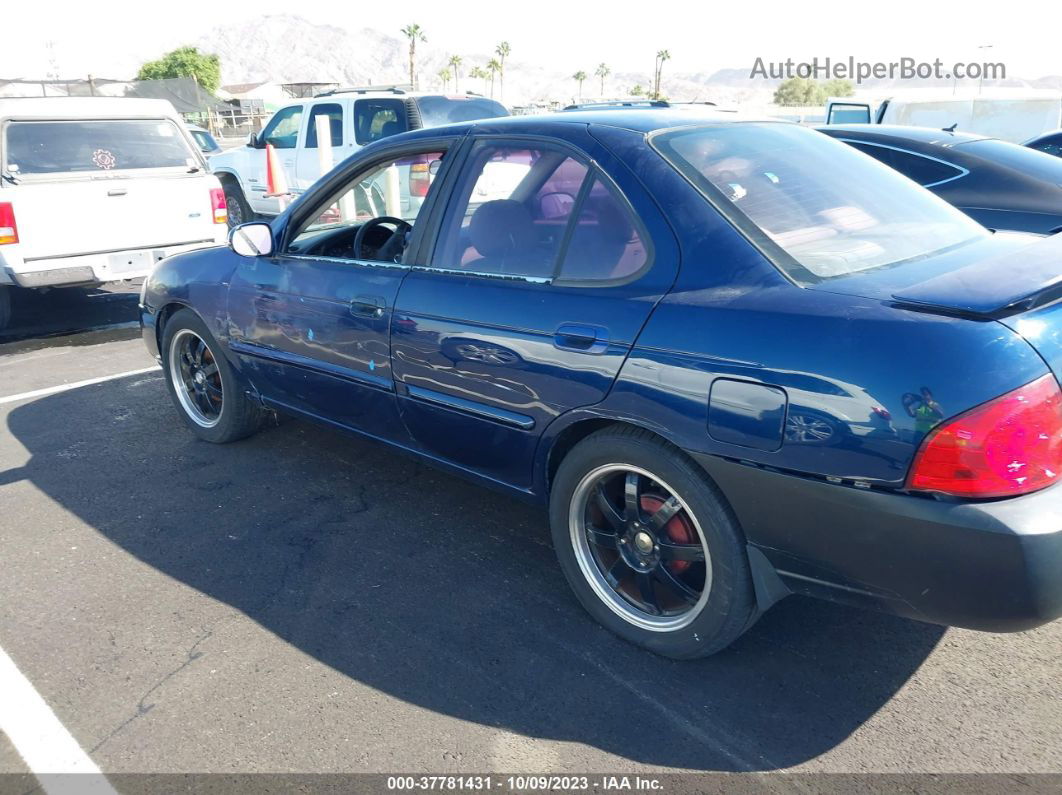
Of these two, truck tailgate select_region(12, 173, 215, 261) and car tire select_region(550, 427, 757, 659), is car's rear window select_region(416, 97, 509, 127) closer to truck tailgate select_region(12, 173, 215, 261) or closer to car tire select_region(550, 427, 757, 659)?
truck tailgate select_region(12, 173, 215, 261)

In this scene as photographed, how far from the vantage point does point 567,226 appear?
305 centimetres

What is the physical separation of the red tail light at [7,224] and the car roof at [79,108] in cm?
86

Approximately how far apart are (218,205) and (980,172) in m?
6.67

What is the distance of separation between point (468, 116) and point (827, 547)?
32.8 ft

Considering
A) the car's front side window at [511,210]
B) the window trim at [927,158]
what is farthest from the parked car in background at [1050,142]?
the car's front side window at [511,210]

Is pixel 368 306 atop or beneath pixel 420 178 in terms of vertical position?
beneath

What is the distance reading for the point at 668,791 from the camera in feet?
7.62

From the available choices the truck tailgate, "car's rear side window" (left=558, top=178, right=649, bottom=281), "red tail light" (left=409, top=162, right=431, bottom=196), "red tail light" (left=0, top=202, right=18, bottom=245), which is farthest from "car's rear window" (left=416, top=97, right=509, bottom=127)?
"car's rear side window" (left=558, top=178, right=649, bottom=281)

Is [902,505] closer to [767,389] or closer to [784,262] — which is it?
[767,389]

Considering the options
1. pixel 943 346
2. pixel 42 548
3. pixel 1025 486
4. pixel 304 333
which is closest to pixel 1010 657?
pixel 1025 486

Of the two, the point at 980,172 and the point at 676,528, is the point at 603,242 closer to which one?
the point at 676,528

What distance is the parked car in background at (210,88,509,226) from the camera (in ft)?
36.7

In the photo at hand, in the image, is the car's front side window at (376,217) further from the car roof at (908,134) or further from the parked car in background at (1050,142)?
the parked car in background at (1050,142)

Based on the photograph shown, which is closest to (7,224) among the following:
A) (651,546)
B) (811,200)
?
(651,546)
